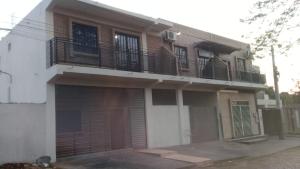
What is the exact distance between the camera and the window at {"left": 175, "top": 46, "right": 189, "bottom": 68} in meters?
18.2

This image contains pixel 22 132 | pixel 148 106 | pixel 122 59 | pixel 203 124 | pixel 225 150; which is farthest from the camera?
pixel 203 124

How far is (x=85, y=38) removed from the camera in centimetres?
1345

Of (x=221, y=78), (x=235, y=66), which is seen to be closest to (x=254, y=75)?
(x=235, y=66)

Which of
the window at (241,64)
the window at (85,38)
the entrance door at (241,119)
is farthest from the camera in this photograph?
the window at (241,64)

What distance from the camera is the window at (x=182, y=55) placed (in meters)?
18.2

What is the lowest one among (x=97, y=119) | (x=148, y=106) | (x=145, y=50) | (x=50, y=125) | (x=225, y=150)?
(x=225, y=150)

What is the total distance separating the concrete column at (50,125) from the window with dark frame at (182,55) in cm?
846

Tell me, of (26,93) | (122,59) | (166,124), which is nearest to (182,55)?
(166,124)

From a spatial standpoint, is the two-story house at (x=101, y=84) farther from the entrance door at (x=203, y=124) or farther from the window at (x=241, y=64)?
the window at (x=241, y=64)

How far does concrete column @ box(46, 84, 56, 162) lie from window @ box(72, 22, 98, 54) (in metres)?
2.19

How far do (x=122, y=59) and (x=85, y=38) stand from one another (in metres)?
1.90

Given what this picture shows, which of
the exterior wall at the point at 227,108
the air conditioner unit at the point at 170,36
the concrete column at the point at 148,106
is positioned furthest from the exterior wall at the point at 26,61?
the exterior wall at the point at 227,108

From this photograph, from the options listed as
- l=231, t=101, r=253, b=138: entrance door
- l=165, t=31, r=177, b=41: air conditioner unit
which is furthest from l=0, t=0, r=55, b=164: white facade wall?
l=231, t=101, r=253, b=138: entrance door

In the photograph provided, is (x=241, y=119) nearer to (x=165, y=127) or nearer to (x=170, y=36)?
(x=165, y=127)
